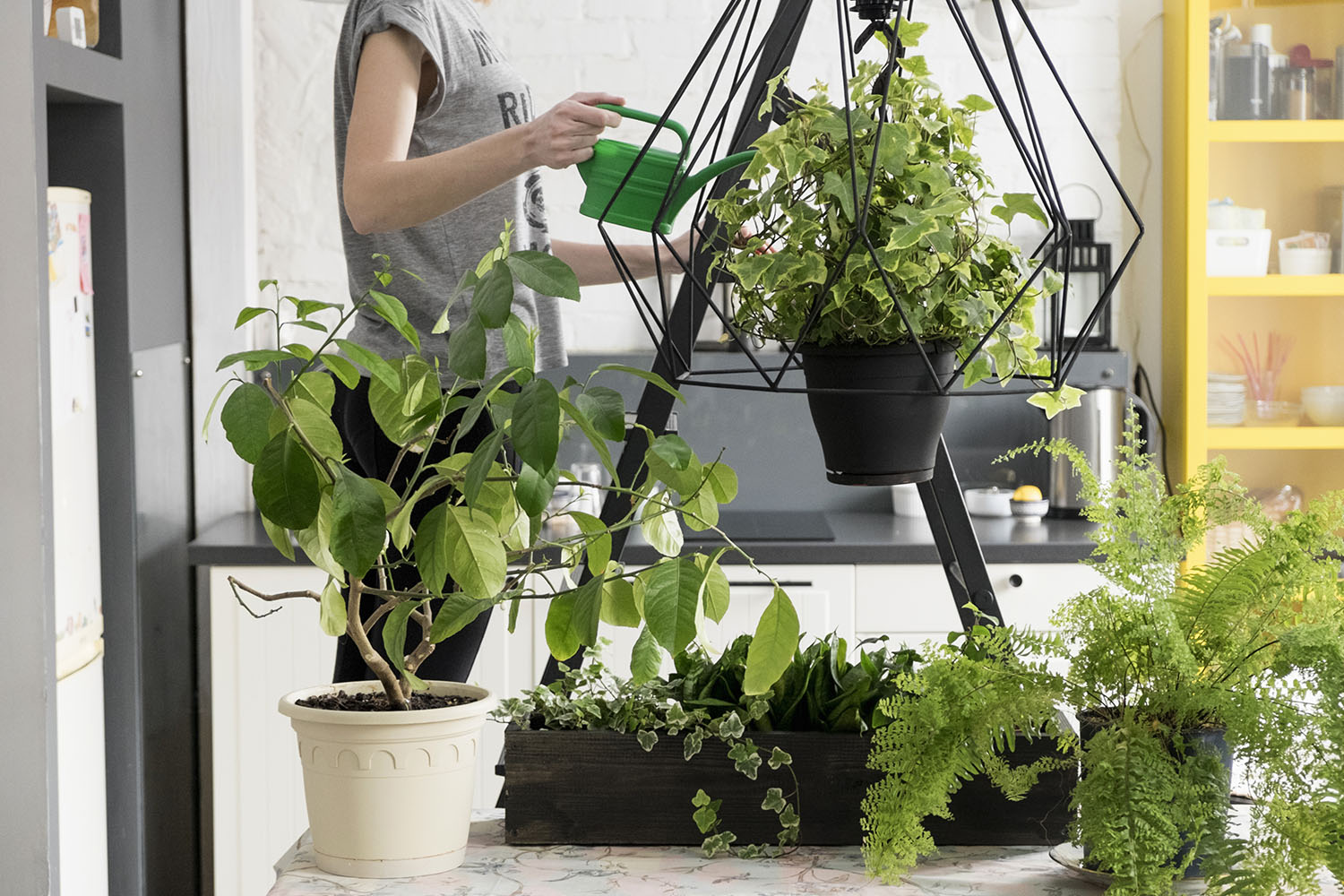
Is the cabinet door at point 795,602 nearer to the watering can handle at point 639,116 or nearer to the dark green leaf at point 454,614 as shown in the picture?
the watering can handle at point 639,116

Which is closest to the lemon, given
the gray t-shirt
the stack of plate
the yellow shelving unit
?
the yellow shelving unit

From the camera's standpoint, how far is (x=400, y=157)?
138 cm

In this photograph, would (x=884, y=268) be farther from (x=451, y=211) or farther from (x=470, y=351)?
(x=451, y=211)

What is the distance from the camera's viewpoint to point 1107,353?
2924 millimetres

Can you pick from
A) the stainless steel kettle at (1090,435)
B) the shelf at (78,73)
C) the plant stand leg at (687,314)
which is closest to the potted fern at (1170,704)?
the plant stand leg at (687,314)

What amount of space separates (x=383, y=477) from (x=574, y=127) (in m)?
0.67

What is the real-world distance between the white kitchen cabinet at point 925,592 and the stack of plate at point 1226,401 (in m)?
0.70

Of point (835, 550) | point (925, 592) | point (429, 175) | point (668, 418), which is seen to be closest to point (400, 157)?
point (429, 175)

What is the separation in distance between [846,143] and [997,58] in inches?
96.0

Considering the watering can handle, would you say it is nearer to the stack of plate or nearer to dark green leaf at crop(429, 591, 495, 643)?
dark green leaf at crop(429, 591, 495, 643)

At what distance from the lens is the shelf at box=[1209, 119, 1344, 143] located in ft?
9.07

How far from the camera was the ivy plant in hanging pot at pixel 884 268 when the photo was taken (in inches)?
29.8

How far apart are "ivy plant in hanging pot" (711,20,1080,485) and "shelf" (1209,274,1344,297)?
220 centimetres

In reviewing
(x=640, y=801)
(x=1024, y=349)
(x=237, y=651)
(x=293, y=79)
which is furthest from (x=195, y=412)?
(x=1024, y=349)
